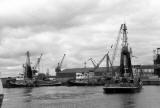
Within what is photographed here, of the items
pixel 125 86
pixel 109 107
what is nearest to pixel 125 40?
pixel 125 86

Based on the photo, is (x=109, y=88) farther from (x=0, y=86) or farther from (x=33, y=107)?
(x=0, y=86)

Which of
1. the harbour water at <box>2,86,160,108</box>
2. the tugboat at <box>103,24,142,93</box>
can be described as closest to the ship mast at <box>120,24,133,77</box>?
the tugboat at <box>103,24,142,93</box>

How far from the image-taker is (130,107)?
6009 cm

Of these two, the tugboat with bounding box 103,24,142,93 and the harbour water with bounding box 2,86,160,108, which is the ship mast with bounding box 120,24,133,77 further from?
the harbour water with bounding box 2,86,160,108

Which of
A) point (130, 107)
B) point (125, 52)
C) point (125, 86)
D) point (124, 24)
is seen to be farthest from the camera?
point (124, 24)

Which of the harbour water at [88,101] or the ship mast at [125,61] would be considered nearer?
the harbour water at [88,101]

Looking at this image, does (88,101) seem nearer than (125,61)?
Yes

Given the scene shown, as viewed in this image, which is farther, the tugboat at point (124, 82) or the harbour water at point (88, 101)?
the tugboat at point (124, 82)

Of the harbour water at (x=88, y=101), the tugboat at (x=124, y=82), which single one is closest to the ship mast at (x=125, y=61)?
the tugboat at (x=124, y=82)

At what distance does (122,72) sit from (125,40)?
1458cm

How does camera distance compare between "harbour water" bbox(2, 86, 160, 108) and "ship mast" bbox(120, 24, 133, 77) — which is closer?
"harbour water" bbox(2, 86, 160, 108)

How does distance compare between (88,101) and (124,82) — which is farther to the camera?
(124,82)

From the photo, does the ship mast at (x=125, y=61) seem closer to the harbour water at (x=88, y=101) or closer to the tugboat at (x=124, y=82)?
the tugboat at (x=124, y=82)

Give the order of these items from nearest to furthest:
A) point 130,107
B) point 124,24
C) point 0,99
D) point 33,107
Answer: point 0,99, point 130,107, point 33,107, point 124,24
